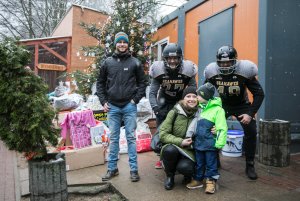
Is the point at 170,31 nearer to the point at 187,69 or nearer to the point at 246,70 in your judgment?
the point at 187,69

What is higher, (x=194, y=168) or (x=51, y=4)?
(x=51, y=4)

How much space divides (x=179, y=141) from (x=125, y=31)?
16.2ft

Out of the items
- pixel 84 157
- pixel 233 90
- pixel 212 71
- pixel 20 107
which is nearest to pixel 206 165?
pixel 233 90

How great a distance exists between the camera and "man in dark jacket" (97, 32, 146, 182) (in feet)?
14.6

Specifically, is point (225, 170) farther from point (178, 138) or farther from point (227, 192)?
point (178, 138)

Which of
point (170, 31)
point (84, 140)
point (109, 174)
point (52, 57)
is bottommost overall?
point (109, 174)

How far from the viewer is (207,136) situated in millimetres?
3908

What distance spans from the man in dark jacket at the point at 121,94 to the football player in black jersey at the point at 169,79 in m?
0.27

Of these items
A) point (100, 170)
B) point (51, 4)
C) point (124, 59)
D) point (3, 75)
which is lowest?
point (100, 170)

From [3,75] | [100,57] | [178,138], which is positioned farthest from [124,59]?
[100,57]

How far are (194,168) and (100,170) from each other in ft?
5.66

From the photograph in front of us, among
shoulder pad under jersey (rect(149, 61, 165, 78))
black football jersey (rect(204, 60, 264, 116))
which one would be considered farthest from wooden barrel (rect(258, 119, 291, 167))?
shoulder pad under jersey (rect(149, 61, 165, 78))

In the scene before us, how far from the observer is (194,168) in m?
4.05

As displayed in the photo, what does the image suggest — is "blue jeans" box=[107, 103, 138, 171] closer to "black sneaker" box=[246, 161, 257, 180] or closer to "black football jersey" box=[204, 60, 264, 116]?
"black football jersey" box=[204, 60, 264, 116]
